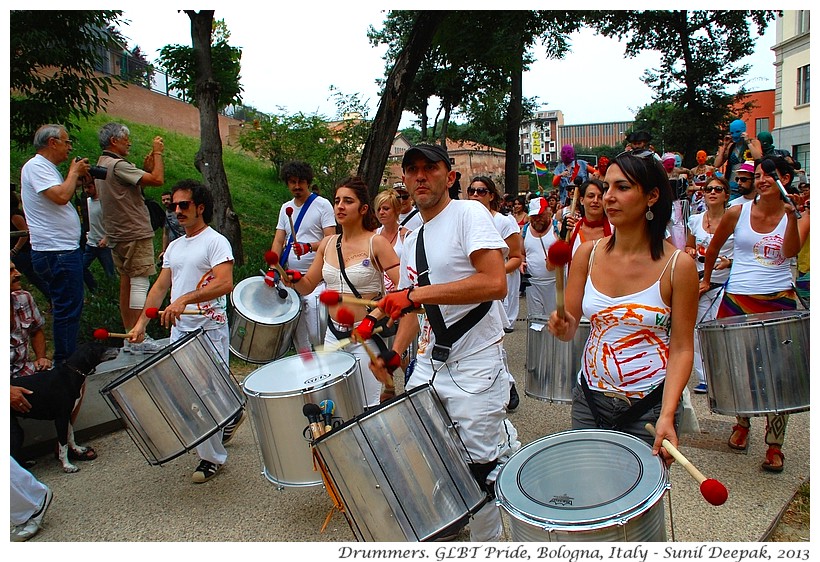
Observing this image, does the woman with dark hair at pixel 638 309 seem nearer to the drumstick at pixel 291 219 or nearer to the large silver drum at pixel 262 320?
the large silver drum at pixel 262 320

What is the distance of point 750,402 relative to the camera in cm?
380

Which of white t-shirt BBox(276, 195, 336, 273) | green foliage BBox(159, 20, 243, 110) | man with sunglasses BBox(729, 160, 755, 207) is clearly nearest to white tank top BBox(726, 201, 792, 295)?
man with sunglasses BBox(729, 160, 755, 207)

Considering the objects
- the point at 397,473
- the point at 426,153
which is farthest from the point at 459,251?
the point at 397,473

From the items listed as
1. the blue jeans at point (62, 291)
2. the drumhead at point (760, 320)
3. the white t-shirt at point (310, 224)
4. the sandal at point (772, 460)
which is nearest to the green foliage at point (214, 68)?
the white t-shirt at point (310, 224)

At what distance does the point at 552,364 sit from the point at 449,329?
179 cm

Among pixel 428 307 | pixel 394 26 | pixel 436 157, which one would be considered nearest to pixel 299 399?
pixel 428 307

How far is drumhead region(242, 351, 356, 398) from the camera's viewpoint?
356cm

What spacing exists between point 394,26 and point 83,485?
2218 cm

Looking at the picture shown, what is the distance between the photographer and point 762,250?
4672mm

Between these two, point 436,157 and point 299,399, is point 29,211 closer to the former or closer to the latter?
point 299,399

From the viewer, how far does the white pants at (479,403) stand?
115 inches

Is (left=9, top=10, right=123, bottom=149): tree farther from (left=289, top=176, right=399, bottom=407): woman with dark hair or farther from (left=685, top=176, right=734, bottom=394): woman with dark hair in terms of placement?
(left=685, top=176, right=734, bottom=394): woman with dark hair

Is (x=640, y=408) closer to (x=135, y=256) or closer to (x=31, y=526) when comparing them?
(x=31, y=526)

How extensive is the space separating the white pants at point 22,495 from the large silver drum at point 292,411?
125cm
